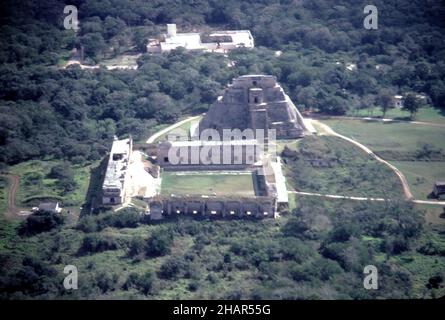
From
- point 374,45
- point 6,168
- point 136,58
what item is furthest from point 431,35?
point 6,168

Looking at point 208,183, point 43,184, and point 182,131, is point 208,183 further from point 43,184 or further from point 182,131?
point 43,184

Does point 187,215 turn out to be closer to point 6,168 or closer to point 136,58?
point 6,168

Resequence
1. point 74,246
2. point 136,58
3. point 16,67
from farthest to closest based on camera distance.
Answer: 1. point 136,58
2. point 16,67
3. point 74,246

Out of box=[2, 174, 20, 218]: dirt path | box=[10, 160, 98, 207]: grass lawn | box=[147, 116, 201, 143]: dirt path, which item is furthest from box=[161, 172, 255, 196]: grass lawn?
box=[2, 174, 20, 218]: dirt path

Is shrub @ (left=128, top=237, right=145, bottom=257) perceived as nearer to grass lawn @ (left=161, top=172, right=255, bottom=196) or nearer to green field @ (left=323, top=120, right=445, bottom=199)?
grass lawn @ (left=161, top=172, right=255, bottom=196)

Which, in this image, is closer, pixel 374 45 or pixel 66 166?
pixel 66 166

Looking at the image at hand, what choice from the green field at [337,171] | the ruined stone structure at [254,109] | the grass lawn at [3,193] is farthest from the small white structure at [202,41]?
the grass lawn at [3,193]
